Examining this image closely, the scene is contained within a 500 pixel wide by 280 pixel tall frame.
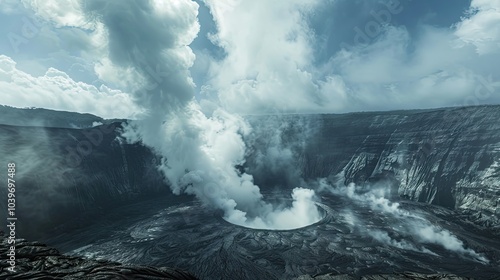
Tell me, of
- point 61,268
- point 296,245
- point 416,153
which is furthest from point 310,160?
point 61,268

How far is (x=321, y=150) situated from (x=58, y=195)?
211 ft

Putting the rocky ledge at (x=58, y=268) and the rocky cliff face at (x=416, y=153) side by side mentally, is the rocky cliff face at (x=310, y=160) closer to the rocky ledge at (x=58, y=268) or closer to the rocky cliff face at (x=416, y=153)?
the rocky cliff face at (x=416, y=153)

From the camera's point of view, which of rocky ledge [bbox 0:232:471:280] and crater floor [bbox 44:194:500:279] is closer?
rocky ledge [bbox 0:232:471:280]

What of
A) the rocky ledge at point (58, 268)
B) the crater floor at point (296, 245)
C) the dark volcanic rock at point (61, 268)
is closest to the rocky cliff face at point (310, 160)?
the crater floor at point (296, 245)

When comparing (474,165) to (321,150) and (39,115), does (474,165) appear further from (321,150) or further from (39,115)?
(39,115)

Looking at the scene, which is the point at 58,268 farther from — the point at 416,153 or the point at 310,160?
the point at 310,160

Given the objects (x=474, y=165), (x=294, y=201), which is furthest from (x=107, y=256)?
(x=474, y=165)

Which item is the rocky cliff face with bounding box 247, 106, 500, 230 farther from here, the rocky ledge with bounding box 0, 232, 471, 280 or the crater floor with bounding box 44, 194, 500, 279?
the rocky ledge with bounding box 0, 232, 471, 280

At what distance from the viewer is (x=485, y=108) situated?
189 ft

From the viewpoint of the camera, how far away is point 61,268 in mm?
10547

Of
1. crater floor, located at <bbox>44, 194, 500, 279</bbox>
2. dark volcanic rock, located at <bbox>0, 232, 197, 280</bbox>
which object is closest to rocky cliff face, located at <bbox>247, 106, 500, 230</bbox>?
crater floor, located at <bbox>44, 194, 500, 279</bbox>

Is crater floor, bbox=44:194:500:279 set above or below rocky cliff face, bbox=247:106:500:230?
below

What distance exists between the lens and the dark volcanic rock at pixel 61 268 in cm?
965

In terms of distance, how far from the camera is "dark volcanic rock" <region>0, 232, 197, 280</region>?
965cm
